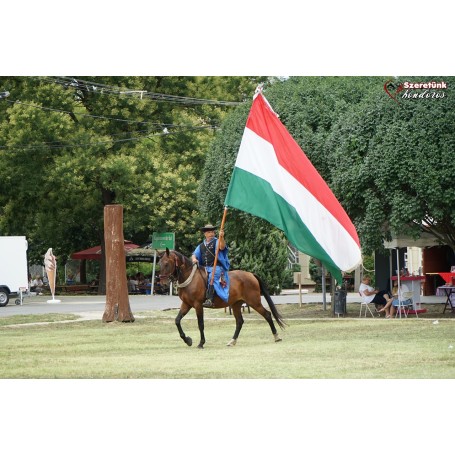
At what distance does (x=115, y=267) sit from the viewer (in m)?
27.0

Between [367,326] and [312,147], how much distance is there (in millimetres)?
6276

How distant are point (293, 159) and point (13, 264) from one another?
79.7 feet

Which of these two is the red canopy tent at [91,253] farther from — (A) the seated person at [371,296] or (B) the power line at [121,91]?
(A) the seated person at [371,296]

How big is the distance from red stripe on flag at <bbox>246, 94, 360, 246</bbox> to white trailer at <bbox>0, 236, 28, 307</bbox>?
23.4m

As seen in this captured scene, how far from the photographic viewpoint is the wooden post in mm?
26797

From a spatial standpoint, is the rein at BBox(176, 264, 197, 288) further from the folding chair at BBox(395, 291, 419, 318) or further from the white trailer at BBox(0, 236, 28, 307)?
the white trailer at BBox(0, 236, 28, 307)

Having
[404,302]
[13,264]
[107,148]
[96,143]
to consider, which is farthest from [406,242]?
[107,148]

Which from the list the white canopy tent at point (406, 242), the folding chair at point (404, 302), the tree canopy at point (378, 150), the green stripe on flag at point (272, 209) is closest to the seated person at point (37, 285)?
the white canopy tent at point (406, 242)

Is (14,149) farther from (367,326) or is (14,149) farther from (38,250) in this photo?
(367,326)

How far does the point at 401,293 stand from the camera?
2753 cm

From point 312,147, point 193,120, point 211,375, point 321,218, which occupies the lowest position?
point 211,375

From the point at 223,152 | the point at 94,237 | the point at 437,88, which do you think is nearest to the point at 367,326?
the point at 437,88

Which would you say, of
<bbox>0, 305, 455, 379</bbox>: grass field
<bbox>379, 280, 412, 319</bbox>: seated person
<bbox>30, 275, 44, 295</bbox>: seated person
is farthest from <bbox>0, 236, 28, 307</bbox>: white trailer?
<bbox>379, 280, 412, 319</bbox>: seated person

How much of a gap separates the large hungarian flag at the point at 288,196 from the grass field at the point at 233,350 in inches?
68.4
